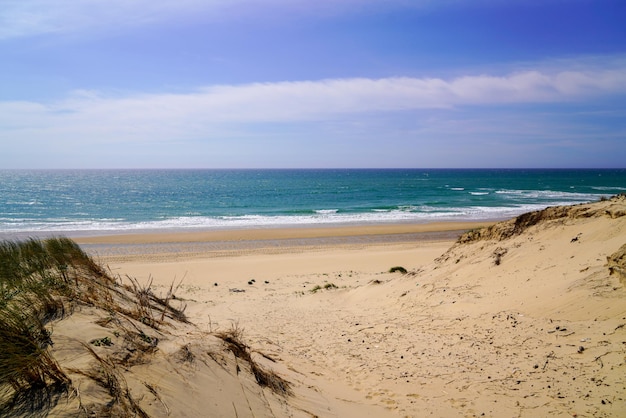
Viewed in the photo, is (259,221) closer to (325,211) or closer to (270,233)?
(270,233)

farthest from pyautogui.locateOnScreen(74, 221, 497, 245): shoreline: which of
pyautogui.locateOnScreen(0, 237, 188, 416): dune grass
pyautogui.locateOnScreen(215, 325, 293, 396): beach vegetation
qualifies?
pyautogui.locateOnScreen(215, 325, 293, 396): beach vegetation

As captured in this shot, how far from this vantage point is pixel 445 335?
22.9 feet

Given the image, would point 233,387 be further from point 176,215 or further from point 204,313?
point 176,215

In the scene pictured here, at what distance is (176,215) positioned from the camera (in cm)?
3922

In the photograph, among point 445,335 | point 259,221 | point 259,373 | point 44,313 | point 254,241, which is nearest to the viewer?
point 44,313

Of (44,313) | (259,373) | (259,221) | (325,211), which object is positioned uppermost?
(44,313)

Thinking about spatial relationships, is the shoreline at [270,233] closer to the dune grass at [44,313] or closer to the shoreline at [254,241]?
the shoreline at [254,241]

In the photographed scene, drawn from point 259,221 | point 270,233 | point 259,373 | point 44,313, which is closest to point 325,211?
point 259,221

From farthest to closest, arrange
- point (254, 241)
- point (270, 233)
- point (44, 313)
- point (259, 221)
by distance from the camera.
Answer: point (259, 221), point (270, 233), point (254, 241), point (44, 313)

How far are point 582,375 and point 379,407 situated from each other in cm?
259

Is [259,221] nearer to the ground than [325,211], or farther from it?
nearer to the ground

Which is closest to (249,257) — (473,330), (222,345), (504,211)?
(473,330)

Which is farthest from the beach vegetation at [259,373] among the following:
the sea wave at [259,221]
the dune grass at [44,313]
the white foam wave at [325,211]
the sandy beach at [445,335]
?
the white foam wave at [325,211]

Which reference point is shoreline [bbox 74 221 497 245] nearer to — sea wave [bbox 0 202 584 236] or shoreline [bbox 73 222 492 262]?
shoreline [bbox 73 222 492 262]
